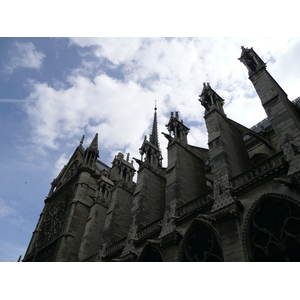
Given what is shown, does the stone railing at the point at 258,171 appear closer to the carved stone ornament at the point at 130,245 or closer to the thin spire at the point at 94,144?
the carved stone ornament at the point at 130,245

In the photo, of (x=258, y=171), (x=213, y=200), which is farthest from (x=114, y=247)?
(x=258, y=171)

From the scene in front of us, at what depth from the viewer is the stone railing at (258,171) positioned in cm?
1030

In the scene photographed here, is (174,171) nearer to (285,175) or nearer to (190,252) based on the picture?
(190,252)

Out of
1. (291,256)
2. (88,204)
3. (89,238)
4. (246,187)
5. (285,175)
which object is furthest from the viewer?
(88,204)

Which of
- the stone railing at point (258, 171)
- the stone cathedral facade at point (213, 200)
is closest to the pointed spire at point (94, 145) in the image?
the stone cathedral facade at point (213, 200)

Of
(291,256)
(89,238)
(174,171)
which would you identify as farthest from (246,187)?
(89,238)

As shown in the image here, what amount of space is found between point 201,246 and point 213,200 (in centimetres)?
201

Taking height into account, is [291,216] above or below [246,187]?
below

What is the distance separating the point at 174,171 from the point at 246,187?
17.5ft

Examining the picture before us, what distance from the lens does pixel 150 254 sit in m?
14.0

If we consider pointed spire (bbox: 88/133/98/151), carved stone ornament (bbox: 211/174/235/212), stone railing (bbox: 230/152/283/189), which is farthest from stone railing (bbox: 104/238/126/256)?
pointed spire (bbox: 88/133/98/151)

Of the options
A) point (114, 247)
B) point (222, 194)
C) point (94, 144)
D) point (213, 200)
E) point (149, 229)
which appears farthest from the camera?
point (94, 144)

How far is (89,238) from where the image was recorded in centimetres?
2166

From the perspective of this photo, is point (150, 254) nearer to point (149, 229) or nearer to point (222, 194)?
point (149, 229)
